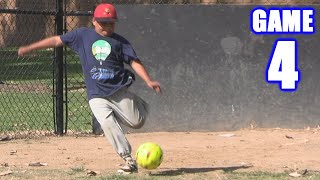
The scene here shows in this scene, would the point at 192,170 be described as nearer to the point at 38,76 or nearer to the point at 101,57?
the point at 101,57

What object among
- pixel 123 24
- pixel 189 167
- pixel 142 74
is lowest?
pixel 189 167

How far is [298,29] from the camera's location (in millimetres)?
10070

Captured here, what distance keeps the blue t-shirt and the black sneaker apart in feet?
2.12

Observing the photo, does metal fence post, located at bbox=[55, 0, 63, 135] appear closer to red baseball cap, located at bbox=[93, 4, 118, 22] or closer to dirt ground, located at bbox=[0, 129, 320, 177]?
dirt ground, located at bbox=[0, 129, 320, 177]

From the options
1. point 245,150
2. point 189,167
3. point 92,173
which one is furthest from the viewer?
point 245,150

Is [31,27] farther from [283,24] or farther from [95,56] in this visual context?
[95,56]

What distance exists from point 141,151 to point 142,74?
2.28ft

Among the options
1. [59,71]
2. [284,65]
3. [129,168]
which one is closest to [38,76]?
[59,71]

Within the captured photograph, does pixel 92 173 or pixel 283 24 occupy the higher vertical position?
pixel 283 24

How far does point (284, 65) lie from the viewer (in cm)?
1007

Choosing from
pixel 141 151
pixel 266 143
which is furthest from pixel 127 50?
pixel 266 143

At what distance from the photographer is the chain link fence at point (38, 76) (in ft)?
33.6

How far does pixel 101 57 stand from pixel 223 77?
3.02 meters

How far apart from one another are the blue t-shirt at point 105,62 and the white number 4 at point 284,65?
10.0 ft
